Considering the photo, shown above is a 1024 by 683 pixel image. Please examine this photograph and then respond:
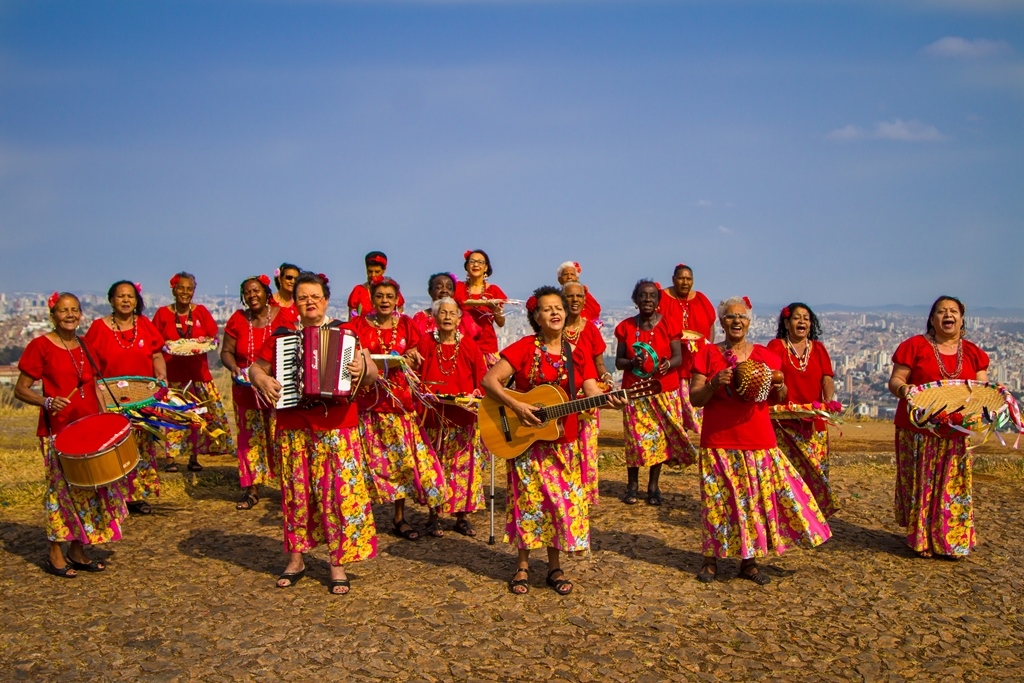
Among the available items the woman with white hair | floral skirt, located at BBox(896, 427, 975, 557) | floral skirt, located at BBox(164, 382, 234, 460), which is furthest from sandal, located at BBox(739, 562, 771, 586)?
floral skirt, located at BBox(164, 382, 234, 460)

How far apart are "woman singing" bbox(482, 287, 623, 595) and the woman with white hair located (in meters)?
0.93

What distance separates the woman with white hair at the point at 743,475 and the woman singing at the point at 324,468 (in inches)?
96.9

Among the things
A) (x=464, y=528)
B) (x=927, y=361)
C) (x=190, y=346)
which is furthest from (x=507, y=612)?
(x=190, y=346)

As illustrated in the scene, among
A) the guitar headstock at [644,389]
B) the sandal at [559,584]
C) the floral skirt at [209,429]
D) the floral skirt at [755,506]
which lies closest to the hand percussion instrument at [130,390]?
the floral skirt at [209,429]

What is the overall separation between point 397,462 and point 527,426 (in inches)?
Answer: 77.0

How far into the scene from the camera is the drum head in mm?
6684

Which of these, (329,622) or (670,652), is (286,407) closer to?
(329,622)

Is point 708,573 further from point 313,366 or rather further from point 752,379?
point 313,366

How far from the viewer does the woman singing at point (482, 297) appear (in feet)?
32.2

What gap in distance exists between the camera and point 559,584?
21.5 feet

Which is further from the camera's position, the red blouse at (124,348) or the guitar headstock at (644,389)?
the red blouse at (124,348)

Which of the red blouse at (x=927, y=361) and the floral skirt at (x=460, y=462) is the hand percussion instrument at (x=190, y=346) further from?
the red blouse at (x=927, y=361)

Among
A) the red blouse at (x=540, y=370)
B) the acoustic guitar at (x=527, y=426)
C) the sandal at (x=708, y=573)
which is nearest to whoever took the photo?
the acoustic guitar at (x=527, y=426)

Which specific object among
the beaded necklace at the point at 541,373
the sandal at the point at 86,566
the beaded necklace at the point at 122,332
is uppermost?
the beaded necklace at the point at 122,332
